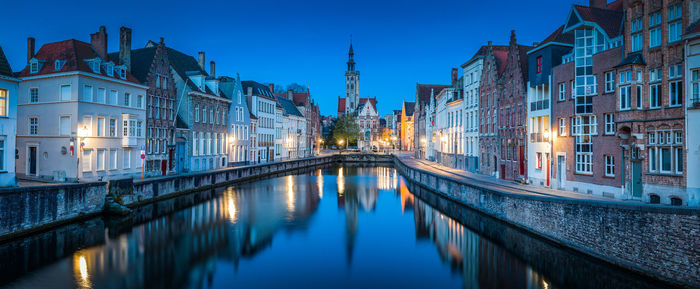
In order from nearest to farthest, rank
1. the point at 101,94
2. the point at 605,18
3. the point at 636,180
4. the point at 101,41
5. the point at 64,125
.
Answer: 1. the point at 636,180
2. the point at 605,18
3. the point at 64,125
4. the point at 101,94
5. the point at 101,41

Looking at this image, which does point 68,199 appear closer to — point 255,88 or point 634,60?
point 634,60

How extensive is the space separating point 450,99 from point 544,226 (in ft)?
111

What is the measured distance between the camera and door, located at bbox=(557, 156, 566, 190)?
2477cm

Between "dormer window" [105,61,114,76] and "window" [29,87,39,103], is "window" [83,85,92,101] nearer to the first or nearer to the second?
"dormer window" [105,61,114,76]

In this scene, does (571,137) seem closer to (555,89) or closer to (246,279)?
(555,89)

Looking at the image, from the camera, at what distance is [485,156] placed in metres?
37.5

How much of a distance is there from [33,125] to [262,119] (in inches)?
1274

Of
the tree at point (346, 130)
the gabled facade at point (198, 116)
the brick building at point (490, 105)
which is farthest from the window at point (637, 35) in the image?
the tree at point (346, 130)

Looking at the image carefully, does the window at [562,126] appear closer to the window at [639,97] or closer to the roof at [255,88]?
the window at [639,97]

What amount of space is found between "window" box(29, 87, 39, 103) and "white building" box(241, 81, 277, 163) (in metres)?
28.2

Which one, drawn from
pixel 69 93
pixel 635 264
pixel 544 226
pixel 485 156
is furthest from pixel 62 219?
pixel 485 156

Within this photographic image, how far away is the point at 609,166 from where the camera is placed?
835 inches

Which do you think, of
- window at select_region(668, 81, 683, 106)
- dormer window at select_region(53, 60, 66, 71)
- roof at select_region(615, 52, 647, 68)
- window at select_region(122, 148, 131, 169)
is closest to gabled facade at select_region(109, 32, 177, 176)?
window at select_region(122, 148, 131, 169)

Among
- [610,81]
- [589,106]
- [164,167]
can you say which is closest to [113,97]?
[164,167]
